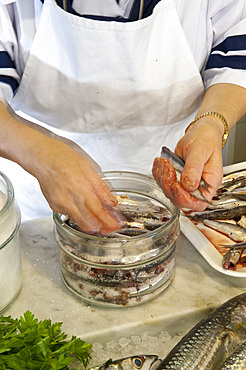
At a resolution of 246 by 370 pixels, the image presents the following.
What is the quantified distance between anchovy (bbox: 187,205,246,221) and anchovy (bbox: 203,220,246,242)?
3cm

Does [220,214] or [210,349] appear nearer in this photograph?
[210,349]

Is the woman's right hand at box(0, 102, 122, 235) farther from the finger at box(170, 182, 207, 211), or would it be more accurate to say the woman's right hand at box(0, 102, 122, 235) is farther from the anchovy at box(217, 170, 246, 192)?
the anchovy at box(217, 170, 246, 192)

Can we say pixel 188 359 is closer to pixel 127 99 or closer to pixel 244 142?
pixel 127 99

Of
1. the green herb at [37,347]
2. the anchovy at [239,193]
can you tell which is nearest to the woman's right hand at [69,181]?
the green herb at [37,347]

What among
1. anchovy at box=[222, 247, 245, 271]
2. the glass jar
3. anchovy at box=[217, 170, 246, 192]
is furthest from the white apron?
anchovy at box=[222, 247, 245, 271]

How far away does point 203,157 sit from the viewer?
1.41 metres

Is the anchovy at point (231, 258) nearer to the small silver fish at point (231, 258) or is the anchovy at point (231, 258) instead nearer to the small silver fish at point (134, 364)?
the small silver fish at point (231, 258)

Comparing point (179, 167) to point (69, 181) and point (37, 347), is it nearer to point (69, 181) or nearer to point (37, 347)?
point (69, 181)

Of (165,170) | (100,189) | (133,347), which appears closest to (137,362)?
(133,347)

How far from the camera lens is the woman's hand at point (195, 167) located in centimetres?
132

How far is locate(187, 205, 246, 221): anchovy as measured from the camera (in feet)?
5.40

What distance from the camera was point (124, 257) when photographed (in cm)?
126

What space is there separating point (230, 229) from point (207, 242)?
0.12m

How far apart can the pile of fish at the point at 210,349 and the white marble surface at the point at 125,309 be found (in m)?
0.14
